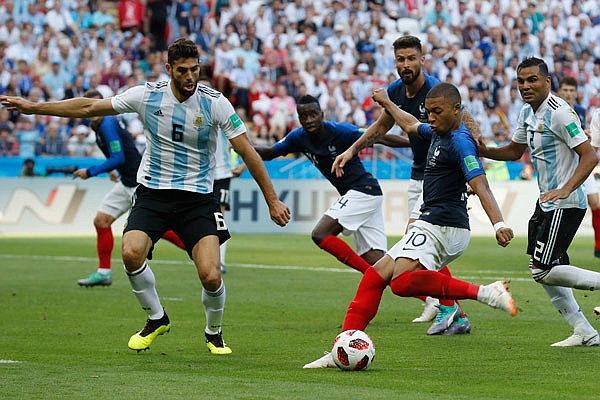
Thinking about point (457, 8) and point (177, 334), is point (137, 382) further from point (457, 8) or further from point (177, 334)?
point (457, 8)

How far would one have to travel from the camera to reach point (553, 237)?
9195 millimetres

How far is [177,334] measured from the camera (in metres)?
10.3

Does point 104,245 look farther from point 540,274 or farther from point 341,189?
point 540,274

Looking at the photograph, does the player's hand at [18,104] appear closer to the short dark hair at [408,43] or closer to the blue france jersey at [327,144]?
the short dark hair at [408,43]

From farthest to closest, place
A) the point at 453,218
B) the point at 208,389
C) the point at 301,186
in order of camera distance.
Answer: the point at 301,186 → the point at 453,218 → the point at 208,389

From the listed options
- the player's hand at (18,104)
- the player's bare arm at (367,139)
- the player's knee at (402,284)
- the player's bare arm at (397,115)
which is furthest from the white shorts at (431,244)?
the player's hand at (18,104)

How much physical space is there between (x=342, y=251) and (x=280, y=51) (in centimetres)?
1841

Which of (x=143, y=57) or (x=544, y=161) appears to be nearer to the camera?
(x=544, y=161)

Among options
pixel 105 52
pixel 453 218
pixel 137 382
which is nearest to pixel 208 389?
pixel 137 382

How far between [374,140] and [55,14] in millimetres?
19900

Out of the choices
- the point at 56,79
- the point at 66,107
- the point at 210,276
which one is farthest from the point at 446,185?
the point at 56,79

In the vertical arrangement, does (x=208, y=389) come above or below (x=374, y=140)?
below

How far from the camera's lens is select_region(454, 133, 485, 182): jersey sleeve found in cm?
820

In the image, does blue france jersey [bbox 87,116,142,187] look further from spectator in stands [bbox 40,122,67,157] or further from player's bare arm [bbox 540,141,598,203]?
spectator in stands [bbox 40,122,67,157]
